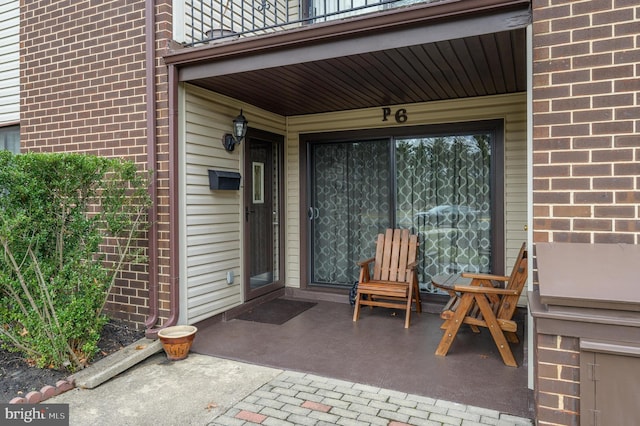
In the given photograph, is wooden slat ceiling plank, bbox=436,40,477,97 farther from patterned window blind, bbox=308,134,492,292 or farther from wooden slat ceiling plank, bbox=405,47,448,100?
patterned window blind, bbox=308,134,492,292

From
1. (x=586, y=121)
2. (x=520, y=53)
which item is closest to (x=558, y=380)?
(x=586, y=121)

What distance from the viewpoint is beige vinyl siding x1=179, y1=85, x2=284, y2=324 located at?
3730mm

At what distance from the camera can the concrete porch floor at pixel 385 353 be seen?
2654mm

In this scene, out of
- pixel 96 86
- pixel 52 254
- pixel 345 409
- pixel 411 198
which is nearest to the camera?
pixel 345 409

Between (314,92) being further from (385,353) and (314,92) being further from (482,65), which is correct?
(385,353)

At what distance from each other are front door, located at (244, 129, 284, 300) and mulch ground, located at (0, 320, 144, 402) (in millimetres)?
1348

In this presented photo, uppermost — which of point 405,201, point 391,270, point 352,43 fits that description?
point 352,43

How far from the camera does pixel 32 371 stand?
2.94 metres

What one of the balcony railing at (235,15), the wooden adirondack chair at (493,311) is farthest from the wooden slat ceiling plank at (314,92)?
the wooden adirondack chair at (493,311)

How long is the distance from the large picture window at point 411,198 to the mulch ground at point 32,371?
233cm

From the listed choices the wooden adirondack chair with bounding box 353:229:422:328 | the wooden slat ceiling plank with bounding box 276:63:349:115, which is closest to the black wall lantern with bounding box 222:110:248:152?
the wooden slat ceiling plank with bounding box 276:63:349:115

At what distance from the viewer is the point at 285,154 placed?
5246 millimetres

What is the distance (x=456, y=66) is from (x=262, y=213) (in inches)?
105

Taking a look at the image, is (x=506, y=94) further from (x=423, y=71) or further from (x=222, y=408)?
(x=222, y=408)
